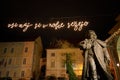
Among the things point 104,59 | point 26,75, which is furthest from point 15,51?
point 104,59

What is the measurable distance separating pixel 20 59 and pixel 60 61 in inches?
262

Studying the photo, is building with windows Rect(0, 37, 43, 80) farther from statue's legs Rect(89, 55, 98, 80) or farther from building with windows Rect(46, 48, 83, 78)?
statue's legs Rect(89, 55, 98, 80)

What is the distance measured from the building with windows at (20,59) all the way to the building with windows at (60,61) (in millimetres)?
2521

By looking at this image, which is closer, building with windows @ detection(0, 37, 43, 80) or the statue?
the statue

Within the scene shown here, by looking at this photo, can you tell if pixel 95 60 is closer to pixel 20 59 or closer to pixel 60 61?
pixel 60 61

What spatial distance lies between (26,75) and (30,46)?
4.88m

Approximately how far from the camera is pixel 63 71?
35969 mm

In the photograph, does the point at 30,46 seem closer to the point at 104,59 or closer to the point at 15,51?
the point at 15,51

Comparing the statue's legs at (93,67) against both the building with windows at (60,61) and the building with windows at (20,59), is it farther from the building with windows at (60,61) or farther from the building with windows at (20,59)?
the building with windows at (20,59)

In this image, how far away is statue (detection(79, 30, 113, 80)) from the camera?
7188 mm

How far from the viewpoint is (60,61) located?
36.8 metres

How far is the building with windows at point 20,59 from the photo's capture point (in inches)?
1414

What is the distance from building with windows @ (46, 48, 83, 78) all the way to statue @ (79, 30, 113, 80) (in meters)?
27.6

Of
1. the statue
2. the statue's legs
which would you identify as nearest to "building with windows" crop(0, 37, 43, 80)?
the statue
